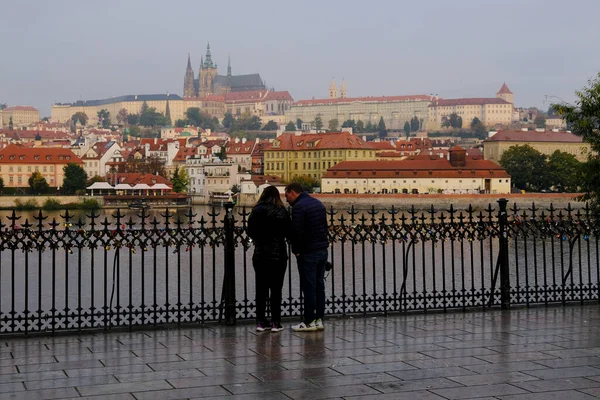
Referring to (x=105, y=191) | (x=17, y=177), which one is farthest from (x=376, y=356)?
Answer: (x=17, y=177)

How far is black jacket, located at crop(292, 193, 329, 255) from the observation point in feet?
29.0

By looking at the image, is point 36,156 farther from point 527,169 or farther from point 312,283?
point 312,283

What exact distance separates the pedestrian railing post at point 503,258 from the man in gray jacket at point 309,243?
87.5 inches

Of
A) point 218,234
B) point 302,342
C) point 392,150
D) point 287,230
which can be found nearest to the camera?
point 302,342

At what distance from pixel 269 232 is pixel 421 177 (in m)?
79.7

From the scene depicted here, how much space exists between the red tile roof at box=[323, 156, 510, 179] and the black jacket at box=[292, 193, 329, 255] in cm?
7903

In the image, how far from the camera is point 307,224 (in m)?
8.86

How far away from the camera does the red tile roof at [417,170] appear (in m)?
87.4

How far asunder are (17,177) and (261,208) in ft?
299

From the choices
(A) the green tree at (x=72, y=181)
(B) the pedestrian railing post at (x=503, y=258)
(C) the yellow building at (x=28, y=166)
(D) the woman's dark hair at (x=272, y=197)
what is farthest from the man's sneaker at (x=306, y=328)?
(C) the yellow building at (x=28, y=166)

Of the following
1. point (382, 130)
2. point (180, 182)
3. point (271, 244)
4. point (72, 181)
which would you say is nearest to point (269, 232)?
point (271, 244)

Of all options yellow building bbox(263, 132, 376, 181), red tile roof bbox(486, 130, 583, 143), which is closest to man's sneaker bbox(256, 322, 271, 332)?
yellow building bbox(263, 132, 376, 181)

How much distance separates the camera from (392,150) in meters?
114

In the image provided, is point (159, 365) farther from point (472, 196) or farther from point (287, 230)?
point (472, 196)
